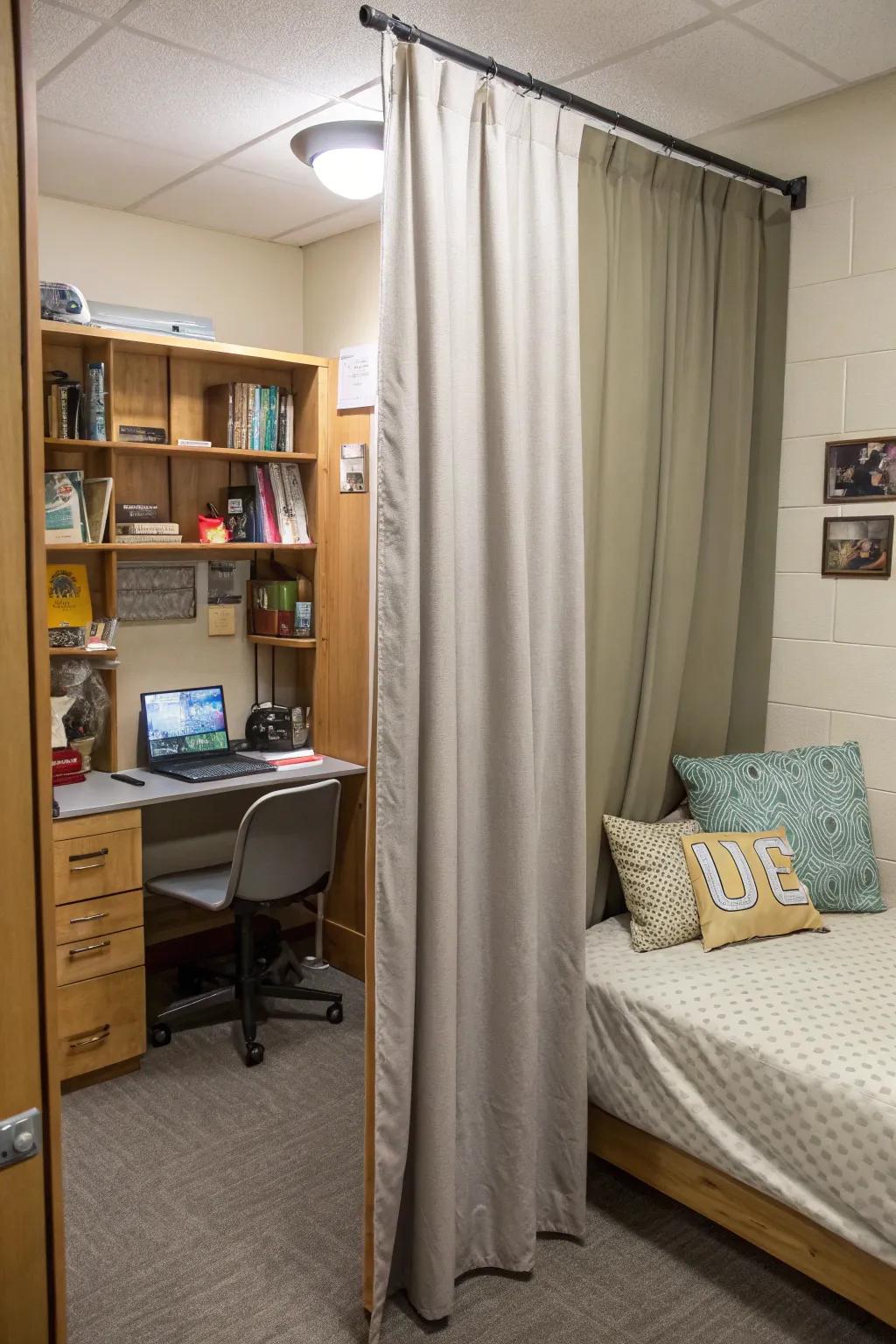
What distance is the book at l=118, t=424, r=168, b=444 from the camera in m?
3.56

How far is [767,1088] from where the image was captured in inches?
82.7

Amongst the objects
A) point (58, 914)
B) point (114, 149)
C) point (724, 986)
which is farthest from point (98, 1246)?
point (114, 149)

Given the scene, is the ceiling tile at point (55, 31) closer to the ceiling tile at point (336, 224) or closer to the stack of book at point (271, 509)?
the ceiling tile at point (336, 224)

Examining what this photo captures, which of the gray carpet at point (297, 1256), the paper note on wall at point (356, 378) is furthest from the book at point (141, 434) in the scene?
the gray carpet at point (297, 1256)

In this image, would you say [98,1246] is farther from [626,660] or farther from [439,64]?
[439,64]

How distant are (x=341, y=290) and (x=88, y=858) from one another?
233cm

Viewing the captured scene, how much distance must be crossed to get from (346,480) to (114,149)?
48.5 inches

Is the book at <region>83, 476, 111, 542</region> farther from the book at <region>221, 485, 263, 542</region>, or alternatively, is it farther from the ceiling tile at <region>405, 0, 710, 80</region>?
the ceiling tile at <region>405, 0, 710, 80</region>

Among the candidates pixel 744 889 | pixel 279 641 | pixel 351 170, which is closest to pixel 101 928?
pixel 279 641

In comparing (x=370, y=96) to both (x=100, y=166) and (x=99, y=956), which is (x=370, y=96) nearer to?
(x=100, y=166)

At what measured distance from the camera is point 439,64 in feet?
6.59

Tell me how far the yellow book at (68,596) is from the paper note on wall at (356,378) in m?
1.08

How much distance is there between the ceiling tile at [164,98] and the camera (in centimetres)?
258

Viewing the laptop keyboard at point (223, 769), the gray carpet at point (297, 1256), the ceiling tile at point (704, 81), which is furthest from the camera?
the laptop keyboard at point (223, 769)
